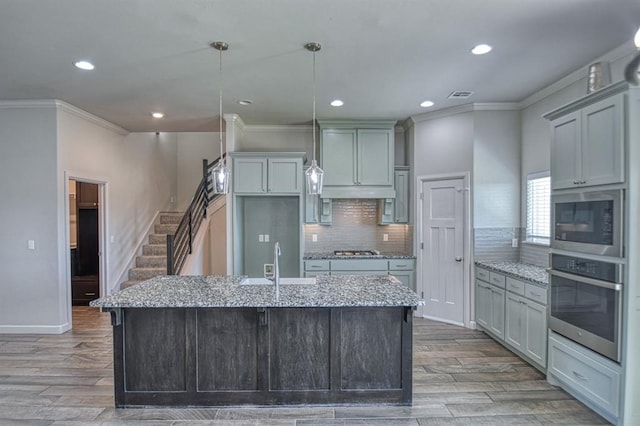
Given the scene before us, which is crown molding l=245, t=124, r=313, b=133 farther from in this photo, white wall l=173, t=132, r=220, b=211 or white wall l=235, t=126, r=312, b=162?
white wall l=173, t=132, r=220, b=211

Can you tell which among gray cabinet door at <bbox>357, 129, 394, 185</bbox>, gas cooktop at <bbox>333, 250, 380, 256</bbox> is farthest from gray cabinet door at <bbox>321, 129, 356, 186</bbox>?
gas cooktop at <bbox>333, 250, 380, 256</bbox>

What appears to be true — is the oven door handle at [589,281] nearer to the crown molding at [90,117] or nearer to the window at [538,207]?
the window at [538,207]

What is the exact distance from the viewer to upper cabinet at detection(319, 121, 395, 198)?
17.5 feet

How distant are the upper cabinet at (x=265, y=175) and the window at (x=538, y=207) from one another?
9.85ft

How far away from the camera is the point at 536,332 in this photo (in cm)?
335

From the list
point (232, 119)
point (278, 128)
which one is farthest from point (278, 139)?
point (232, 119)

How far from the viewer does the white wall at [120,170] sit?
4.73 m

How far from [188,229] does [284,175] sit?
1.95 m

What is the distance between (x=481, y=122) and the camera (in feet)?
15.1

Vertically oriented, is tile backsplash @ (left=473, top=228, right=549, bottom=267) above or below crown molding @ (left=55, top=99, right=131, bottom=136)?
below

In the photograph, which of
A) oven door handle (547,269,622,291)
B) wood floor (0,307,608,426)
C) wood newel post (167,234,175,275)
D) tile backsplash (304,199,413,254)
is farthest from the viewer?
tile backsplash (304,199,413,254)

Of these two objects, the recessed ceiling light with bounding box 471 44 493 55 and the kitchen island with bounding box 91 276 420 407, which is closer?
the kitchen island with bounding box 91 276 420 407

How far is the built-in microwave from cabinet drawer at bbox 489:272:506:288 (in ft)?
3.27

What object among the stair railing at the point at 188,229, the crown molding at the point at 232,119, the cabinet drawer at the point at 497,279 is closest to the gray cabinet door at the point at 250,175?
the crown molding at the point at 232,119
